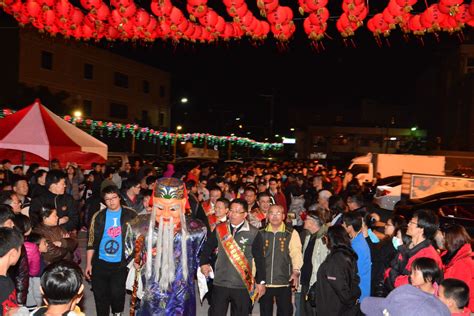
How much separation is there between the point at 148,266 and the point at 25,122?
871 cm

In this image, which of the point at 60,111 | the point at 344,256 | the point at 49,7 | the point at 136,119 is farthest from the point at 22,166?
the point at 136,119

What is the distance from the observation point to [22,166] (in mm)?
13070

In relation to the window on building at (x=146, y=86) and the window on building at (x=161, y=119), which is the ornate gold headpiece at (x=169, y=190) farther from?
the window on building at (x=161, y=119)

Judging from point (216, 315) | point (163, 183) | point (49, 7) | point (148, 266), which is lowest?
point (216, 315)

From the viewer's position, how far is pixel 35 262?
16.5ft

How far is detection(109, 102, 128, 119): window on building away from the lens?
131 feet

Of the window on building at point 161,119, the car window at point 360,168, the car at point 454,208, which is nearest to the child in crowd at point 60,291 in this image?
the car at point 454,208

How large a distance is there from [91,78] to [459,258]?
116 ft

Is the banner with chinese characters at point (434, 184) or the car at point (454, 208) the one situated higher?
the banner with chinese characters at point (434, 184)

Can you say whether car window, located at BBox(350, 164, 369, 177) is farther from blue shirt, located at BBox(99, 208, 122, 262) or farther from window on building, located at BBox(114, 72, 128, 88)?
window on building, located at BBox(114, 72, 128, 88)

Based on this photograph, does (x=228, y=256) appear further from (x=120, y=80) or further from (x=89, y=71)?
(x=120, y=80)

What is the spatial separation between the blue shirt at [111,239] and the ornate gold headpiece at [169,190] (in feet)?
6.01

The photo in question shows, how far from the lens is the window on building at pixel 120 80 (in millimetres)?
40000

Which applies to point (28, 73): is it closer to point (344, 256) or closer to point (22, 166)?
point (22, 166)
